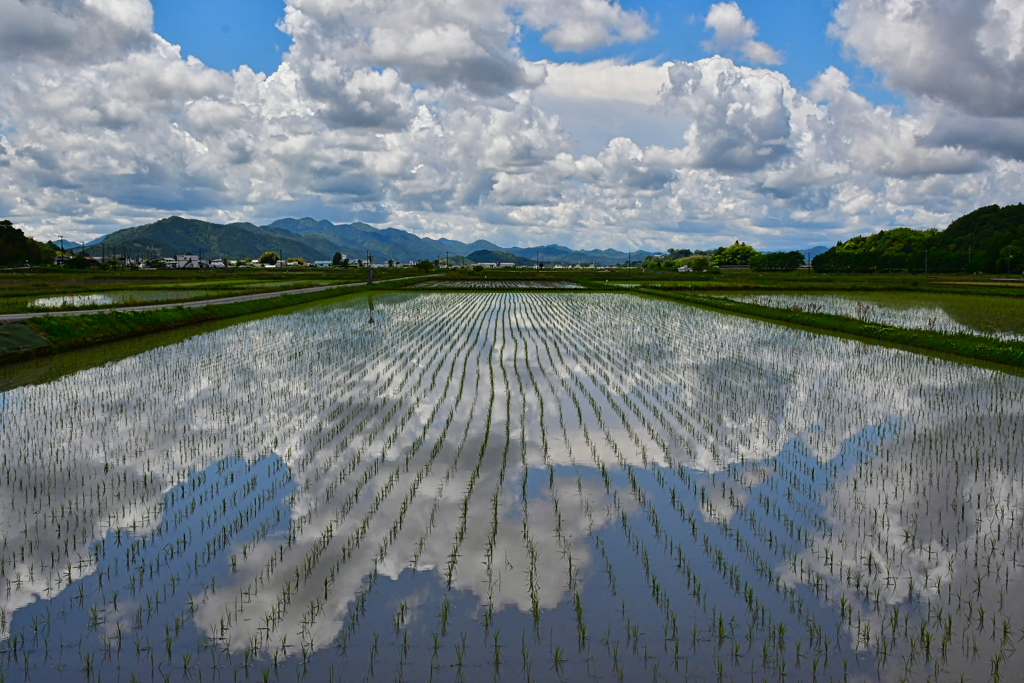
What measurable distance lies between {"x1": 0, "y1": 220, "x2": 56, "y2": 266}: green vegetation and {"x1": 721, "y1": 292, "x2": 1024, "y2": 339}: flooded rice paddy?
258ft

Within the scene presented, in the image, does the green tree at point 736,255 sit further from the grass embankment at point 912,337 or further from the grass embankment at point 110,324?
the grass embankment at point 110,324

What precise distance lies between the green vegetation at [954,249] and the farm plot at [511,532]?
67247 millimetres

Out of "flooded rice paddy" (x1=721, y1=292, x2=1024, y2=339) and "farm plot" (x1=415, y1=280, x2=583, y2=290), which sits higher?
"farm plot" (x1=415, y1=280, x2=583, y2=290)

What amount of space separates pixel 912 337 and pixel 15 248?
8736cm

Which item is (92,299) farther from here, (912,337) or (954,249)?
(954,249)

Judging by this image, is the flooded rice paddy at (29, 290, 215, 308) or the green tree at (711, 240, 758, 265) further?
the green tree at (711, 240, 758, 265)

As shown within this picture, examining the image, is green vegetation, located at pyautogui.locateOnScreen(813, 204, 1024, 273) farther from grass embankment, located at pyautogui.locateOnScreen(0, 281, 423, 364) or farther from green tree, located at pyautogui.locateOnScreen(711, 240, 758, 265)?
grass embankment, located at pyautogui.locateOnScreen(0, 281, 423, 364)

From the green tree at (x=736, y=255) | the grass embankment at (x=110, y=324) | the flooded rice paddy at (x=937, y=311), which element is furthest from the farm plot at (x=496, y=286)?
the green tree at (x=736, y=255)

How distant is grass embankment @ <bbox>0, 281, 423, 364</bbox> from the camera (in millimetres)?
15102

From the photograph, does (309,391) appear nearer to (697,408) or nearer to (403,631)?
(697,408)

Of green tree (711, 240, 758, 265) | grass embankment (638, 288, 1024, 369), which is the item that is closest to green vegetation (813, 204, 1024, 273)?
green tree (711, 240, 758, 265)

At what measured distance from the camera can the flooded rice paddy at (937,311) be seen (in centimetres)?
1853

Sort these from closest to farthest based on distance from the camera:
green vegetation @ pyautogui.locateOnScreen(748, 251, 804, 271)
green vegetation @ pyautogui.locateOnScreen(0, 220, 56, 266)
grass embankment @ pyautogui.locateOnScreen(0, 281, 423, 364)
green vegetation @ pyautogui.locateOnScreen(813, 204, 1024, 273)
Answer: grass embankment @ pyautogui.locateOnScreen(0, 281, 423, 364)
green vegetation @ pyautogui.locateOnScreen(813, 204, 1024, 273)
green vegetation @ pyautogui.locateOnScreen(0, 220, 56, 266)
green vegetation @ pyautogui.locateOnScreen(748, 251, 804, 271)

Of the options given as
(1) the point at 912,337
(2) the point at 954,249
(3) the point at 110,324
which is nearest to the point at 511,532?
(1) the point at 912,337
